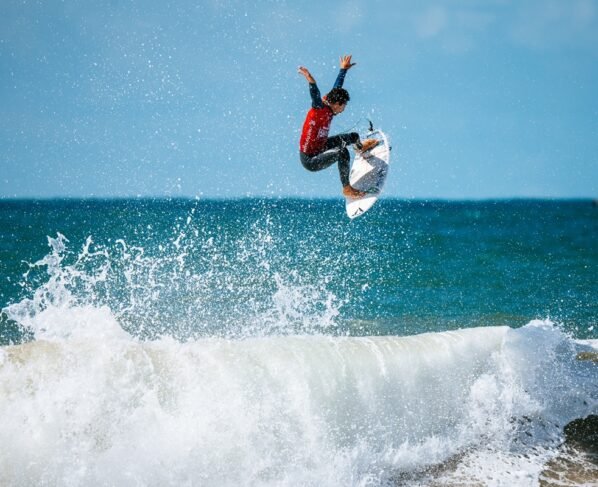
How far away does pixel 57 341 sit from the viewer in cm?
609

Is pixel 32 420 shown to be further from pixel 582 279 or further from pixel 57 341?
pixel 582 279

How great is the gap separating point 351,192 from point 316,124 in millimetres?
1587

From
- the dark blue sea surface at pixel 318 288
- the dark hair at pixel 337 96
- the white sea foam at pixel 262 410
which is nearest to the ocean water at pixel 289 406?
the white sea foam at pixel 262 410

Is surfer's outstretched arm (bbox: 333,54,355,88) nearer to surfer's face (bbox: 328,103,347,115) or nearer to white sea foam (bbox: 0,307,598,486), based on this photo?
surfer's face (bbox: 328,103,347,115)

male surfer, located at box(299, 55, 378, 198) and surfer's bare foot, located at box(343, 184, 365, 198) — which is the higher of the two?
male surfer, located at box(299, 55, 378, 198)

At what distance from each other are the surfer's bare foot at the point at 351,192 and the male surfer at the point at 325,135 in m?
0.03

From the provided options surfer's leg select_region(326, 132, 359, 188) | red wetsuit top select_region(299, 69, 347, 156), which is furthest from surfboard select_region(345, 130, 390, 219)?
red wetsuit top select_region(299, 69, 347, 156)

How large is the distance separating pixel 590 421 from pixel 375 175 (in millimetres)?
4572

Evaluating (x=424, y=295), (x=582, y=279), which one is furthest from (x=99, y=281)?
(x=582, y=279)

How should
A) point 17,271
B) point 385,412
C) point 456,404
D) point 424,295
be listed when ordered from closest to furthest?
point 385,412 < point 456,404 < point 424,295 < point 17,271

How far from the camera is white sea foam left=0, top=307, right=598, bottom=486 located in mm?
5383

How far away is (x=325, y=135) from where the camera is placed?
8781 millimetres

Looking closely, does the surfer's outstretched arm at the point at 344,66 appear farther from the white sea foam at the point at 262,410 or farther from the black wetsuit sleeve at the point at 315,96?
the white sea foam at the point at 262,410

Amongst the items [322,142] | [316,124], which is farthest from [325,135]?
[316,124]
